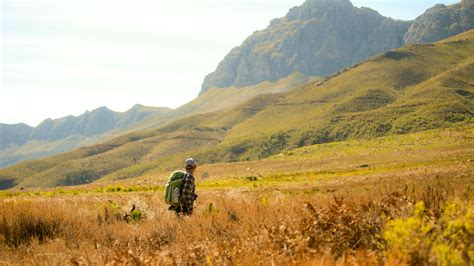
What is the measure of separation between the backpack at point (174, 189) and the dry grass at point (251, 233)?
0.35m

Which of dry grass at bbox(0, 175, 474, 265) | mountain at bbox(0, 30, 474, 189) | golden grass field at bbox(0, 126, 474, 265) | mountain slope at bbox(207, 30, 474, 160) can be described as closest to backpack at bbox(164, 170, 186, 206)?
dry grass at bbox(0, 175, 474, 265)

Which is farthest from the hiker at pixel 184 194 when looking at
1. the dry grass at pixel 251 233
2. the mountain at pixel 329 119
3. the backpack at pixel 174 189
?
the mountain at pixel 329 119

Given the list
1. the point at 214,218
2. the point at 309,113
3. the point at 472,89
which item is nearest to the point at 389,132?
the point at 472,89

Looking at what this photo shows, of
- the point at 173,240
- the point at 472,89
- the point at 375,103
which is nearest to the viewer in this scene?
the point at 173,240

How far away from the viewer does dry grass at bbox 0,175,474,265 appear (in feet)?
15.8

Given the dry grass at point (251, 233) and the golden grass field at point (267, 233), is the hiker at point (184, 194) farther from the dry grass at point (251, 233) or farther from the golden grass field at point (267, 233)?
the golden grass field at point (267, 233)

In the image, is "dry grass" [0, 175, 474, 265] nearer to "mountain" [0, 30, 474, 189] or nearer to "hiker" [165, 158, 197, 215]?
"hiker" [165, 158, 197, 215]

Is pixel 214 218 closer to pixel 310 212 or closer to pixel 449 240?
pixel 310 212

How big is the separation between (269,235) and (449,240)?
2229 millimetres

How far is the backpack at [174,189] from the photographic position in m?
10.5

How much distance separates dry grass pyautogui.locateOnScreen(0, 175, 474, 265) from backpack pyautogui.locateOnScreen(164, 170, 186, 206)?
349mm

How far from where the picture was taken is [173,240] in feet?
25.6

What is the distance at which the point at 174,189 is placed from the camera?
1061 cm

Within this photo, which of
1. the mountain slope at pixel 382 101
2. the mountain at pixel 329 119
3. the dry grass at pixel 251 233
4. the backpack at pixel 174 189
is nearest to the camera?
the dry grass at pixel 251 233
